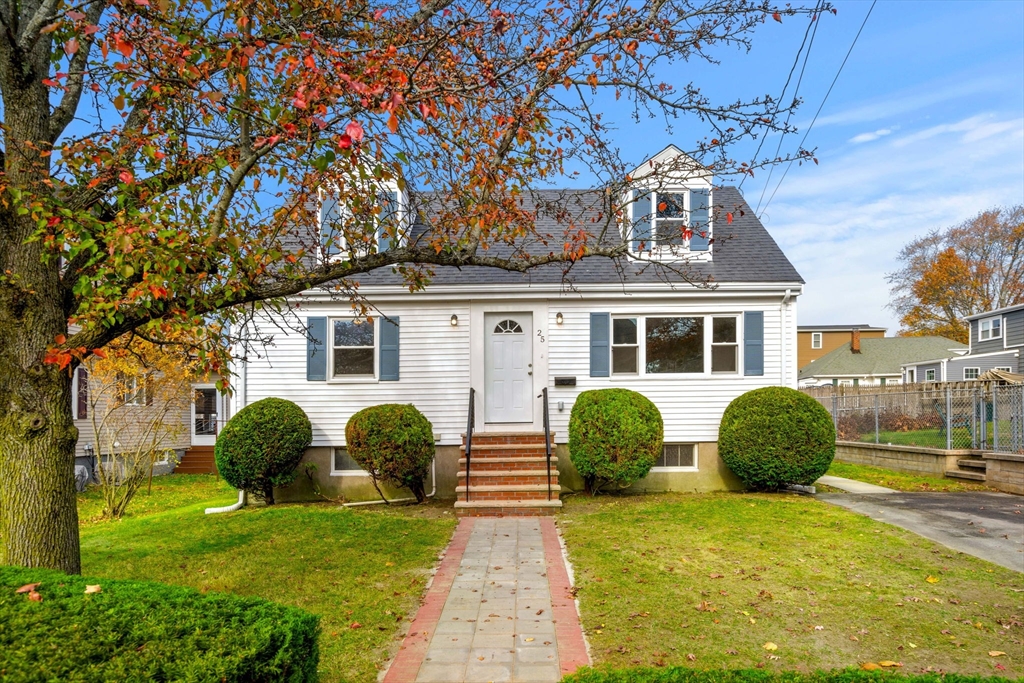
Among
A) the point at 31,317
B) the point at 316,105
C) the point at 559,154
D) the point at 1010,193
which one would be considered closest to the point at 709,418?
the point at 559,154

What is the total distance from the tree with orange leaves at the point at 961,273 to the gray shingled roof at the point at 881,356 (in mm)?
2598

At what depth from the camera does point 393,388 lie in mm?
11367

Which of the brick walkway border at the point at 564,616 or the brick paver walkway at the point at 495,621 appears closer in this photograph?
the brick paver walkway at the point at 495,621

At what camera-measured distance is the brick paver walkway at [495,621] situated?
423 cm

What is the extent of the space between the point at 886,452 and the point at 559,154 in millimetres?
13461

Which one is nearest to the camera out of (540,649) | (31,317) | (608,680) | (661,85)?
(608,680)

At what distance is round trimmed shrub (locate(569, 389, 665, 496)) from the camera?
1003 cm

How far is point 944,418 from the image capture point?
530 inches

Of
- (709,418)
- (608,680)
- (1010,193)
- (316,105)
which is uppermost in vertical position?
(1010,193)

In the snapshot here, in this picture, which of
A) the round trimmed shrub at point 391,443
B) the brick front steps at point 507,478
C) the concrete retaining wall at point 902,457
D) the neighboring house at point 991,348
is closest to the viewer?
the brick front steps at point 507,478

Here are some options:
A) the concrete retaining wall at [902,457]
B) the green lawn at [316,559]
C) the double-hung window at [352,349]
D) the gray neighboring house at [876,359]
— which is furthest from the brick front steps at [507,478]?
the gray neighboring house at [876,359]

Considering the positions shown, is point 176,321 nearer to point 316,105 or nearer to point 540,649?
point 316,105

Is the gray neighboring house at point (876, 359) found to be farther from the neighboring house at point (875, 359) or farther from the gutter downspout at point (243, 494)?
the gutter downspout at point (243, 494)

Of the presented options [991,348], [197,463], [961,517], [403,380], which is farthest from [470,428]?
[991,348]
